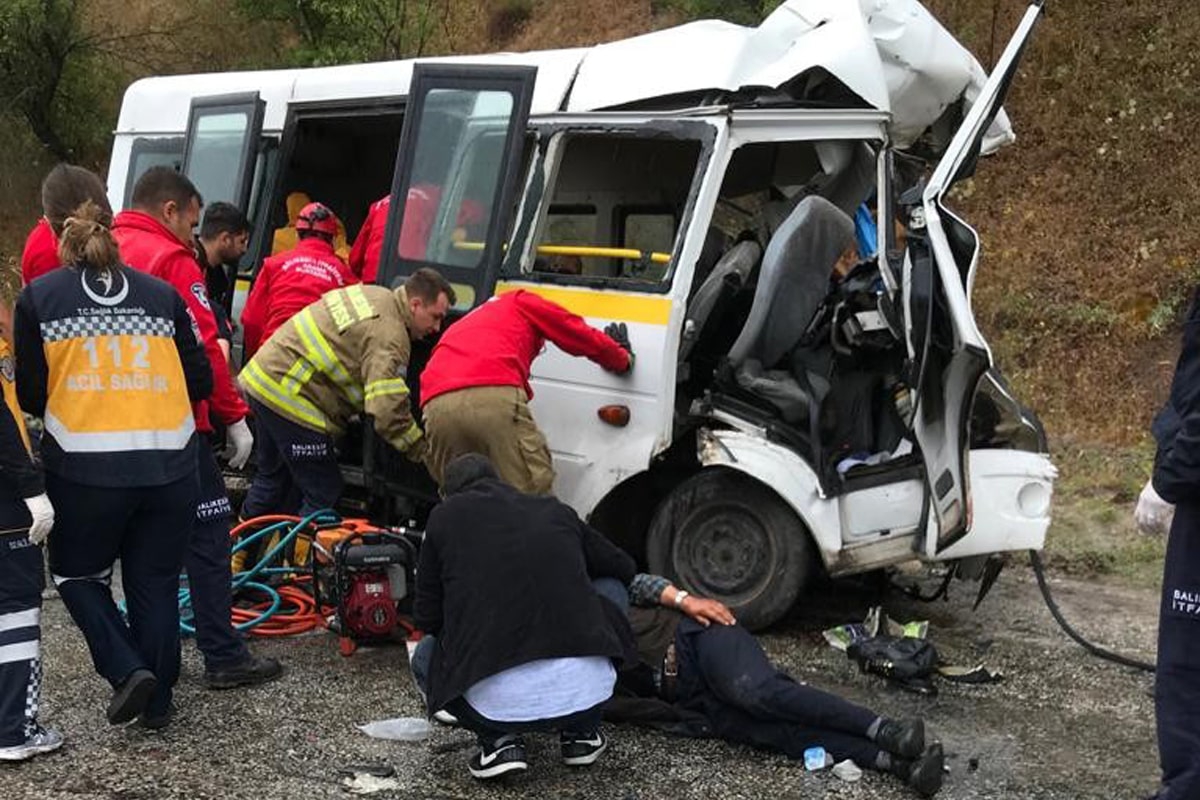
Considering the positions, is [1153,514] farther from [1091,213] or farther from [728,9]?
[728,9]

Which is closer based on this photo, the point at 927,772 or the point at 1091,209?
the point at 927,772

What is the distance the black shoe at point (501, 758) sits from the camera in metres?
3.68

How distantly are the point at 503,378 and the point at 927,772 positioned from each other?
7.26 ft

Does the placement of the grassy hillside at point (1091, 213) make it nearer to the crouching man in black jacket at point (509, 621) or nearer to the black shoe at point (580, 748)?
the black shoe at point (580, 748)

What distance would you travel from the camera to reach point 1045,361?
33.3 ft

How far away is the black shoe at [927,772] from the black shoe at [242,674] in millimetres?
2298

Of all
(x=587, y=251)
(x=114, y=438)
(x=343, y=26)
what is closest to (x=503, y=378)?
(x=587, y=251)

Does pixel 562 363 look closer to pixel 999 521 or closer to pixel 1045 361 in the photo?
pixel 999 521

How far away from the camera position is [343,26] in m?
14.9

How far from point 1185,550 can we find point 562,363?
280 centimetres

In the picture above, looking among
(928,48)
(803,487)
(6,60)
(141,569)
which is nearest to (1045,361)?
(928,48)

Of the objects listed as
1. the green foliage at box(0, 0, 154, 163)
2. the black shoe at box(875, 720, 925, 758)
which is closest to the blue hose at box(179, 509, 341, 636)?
the black shoe at box(875, 720, 925, 758)

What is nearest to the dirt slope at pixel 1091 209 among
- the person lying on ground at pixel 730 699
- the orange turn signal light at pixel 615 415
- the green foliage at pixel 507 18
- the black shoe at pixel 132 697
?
the orange turn signal light at pixel 615 415

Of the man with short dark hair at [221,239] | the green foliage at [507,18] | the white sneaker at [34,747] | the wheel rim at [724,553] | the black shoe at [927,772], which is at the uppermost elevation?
the green foliage at [507,18]
